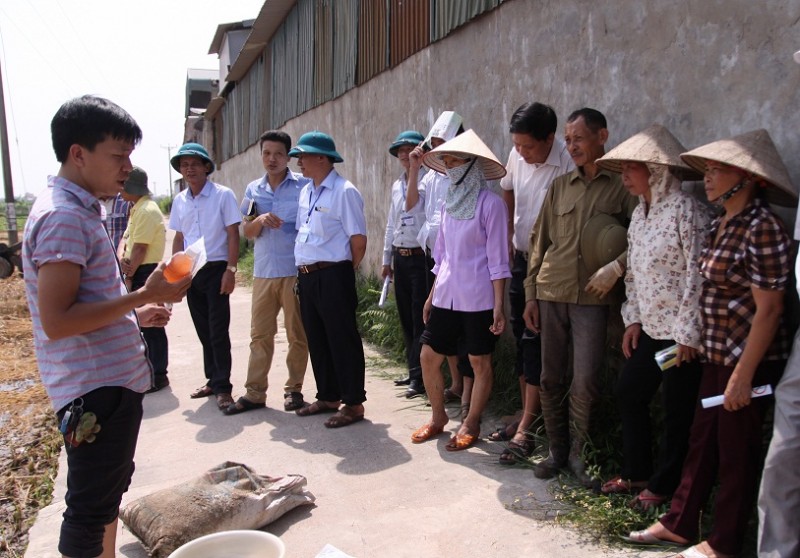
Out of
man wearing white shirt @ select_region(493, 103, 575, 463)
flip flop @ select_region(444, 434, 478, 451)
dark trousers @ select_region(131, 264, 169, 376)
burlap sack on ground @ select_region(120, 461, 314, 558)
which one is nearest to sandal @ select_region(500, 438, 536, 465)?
man wearing white shirt @ select_region(493, 103, 575, 463)

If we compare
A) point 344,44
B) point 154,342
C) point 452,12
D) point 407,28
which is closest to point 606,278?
point 452,12

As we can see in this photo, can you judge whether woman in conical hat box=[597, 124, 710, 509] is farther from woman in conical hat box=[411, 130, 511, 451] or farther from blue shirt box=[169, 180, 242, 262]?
blue shirt box=[169, 180, 242, 262]

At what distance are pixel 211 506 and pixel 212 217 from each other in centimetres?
267

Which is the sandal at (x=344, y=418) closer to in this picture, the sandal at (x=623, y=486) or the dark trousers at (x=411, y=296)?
the dark trousers at (x=411, y=296)

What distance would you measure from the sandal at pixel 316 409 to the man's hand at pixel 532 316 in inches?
73.0

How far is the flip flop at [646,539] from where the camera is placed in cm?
280

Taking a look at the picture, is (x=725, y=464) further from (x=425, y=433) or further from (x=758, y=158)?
(x=425, y=433)

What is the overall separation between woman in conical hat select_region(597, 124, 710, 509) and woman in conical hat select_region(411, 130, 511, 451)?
867 millimetres

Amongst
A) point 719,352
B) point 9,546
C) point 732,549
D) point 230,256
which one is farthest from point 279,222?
point 732,549

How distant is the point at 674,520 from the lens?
2.78 meters

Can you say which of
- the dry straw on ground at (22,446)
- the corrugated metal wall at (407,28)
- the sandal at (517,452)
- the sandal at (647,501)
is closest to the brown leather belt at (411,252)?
the sandal at (517,452)

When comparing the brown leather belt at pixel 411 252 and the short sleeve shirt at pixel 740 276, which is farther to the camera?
the brown leather belt at pixel 411 252

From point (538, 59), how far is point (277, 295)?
2617mm

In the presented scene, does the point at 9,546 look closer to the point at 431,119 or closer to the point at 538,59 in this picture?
the point at 538,59
